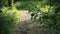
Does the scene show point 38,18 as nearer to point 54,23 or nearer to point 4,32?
point 54,23

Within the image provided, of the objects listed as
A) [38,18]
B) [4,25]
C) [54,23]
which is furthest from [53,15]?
[4,25]

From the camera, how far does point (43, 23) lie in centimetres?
685

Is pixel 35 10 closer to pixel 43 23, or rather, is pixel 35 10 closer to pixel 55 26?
pixel 43 23

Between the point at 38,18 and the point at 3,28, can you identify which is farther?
the point at 38,18

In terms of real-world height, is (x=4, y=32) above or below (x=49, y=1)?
below

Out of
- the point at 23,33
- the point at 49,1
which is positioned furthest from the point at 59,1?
the point at 23,33

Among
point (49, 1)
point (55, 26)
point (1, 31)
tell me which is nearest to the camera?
point (1, 31)

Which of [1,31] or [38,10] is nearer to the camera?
[1,31]

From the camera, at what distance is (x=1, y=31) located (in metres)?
5.93

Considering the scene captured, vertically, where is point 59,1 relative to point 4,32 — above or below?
above

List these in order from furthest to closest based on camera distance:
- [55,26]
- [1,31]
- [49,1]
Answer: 1. [49,1]
2. [55,26]
3. [1,31]

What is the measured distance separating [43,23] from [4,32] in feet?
4.81

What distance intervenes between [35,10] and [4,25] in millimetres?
1364

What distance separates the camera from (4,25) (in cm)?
605
